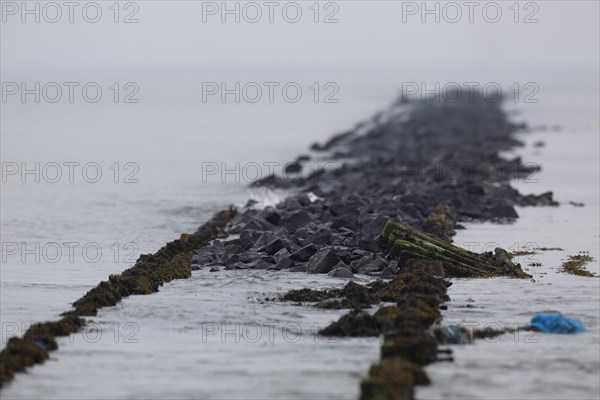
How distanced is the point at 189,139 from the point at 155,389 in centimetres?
5766

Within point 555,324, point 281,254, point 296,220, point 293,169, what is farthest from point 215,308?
point 293,169

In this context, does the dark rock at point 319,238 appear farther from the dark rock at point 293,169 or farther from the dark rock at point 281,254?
the dark rock at point 293,169

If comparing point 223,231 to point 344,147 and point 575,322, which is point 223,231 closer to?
point 575,322

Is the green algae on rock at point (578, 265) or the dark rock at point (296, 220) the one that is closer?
the green algae on rock at point (578, 265)

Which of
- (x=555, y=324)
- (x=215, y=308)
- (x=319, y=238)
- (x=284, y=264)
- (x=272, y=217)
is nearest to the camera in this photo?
(x=555, y=324)

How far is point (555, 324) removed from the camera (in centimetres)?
1563

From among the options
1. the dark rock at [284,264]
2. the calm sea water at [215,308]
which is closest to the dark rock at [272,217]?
the calm sea water at [215,308]

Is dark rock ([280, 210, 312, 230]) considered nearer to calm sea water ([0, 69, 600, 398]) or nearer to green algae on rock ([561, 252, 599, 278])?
calm sea water ([0, 69, 600, 398])

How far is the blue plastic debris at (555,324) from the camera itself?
51.1ft

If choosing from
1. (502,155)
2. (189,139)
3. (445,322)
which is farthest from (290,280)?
(189,139)

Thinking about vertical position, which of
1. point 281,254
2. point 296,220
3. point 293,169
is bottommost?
point 281,254

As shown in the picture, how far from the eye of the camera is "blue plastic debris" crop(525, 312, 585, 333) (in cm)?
1557

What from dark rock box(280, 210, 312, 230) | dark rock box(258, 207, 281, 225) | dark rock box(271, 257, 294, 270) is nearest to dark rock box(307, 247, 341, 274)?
dark rock box(271, 257, 294, 270)

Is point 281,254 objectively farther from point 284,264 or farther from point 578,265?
point 578,265
